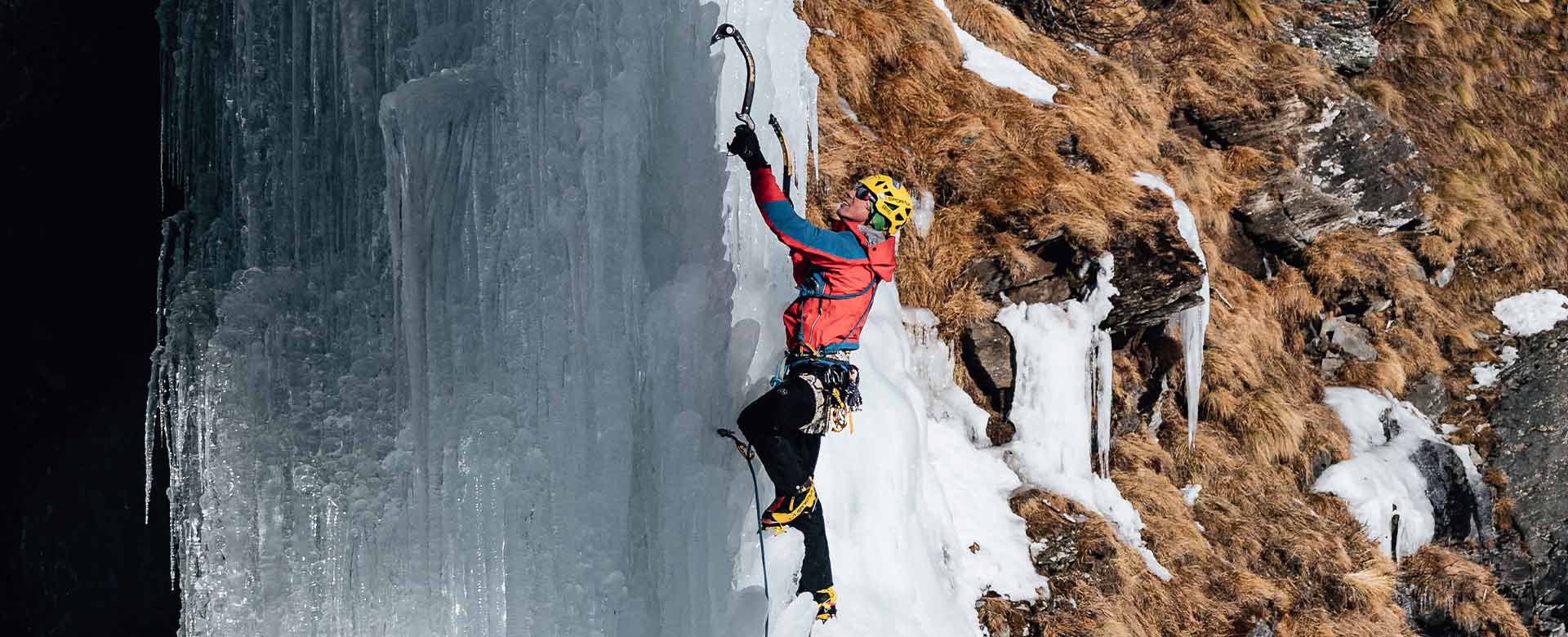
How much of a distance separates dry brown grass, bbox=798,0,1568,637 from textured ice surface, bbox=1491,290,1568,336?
0.16 meters

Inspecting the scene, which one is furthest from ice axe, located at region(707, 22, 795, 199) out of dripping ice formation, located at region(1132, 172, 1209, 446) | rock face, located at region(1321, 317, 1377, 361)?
rock face, located at region(1321, 317, 1377, 361)

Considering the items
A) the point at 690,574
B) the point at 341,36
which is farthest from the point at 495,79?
the point at 690,574

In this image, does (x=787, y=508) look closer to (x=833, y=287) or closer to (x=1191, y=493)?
(x=833, y=287)

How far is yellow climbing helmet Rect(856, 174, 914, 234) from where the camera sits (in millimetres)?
3922

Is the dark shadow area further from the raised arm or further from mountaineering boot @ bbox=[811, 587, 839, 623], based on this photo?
mountaineering boot @ bbox=[811, 587, 839, 623]

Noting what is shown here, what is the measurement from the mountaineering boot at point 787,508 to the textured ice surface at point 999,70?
15.3 feet

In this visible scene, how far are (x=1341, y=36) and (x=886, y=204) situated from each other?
9296mm

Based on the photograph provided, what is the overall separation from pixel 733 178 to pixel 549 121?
0.81 m

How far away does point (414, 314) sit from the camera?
11.2ft

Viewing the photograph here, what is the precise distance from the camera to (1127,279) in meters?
6.93

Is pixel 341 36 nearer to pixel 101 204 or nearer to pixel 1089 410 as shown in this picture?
pixel 101 204

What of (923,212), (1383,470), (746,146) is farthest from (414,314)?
(1383,470)

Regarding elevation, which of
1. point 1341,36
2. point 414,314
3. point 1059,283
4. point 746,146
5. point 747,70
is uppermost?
point 1341,36

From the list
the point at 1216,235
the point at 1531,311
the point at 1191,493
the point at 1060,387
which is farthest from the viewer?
the point at 1531,311
